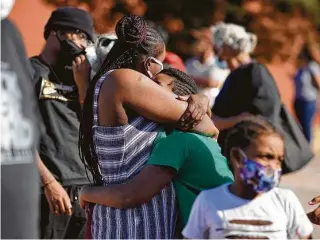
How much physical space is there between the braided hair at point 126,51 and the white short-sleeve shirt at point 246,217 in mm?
680

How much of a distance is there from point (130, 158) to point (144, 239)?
330mm

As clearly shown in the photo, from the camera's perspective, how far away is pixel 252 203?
12.6 ft

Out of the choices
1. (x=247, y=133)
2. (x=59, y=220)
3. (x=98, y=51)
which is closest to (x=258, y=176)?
(x=247, y=133)

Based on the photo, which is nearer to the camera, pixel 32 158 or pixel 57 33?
pixel 32 158

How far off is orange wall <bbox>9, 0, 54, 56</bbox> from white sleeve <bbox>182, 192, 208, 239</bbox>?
11.6 metres

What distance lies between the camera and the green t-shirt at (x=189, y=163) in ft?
13.2

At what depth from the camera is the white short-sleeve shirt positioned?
380 cm

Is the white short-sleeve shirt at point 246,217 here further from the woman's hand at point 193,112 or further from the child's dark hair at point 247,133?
the woman's hand at point 193,112

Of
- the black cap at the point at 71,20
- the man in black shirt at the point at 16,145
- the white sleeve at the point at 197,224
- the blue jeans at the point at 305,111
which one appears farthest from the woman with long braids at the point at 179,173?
the blue jeans at the point at 305,111

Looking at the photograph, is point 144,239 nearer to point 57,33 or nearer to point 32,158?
point 32,158

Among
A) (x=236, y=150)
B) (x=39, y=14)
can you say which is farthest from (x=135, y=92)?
(x=39, y=14)

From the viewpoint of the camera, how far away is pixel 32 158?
3.37 metres

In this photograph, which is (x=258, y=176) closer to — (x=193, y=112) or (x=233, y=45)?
(x=193, y=112)

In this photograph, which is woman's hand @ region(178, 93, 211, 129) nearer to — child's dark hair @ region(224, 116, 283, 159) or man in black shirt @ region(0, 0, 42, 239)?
child's dark hair @ region(224, 116, 283, 159)
